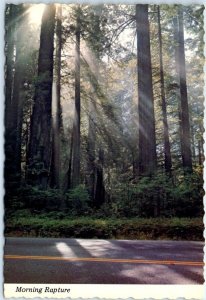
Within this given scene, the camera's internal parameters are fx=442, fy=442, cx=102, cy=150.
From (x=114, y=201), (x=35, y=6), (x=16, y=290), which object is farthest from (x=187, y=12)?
(x=16, y=290)

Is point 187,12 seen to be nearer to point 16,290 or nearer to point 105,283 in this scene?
point 105,283

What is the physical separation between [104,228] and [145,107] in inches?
115

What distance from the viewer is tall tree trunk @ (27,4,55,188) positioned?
9.38m

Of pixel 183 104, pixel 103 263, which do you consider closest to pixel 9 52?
pixel 103 263

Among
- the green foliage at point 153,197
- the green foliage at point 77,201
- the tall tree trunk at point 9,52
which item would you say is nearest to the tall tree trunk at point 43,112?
the green foliage at point 77,201

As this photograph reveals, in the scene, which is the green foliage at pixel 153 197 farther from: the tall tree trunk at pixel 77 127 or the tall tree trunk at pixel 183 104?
the tall tree trunk at pixel 77 127

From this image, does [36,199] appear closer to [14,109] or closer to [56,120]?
[14,109]

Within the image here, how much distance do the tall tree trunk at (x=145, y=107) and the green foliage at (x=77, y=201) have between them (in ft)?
4.54

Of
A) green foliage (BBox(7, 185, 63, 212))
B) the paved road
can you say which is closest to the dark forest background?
green foliage (BBox(7, 185, 63, 212))

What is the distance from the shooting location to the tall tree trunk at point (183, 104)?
8.74 meters

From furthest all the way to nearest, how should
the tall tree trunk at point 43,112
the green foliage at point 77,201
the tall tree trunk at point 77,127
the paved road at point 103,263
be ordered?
the tall tree trunk at point 77,127
the tall tree trunk at point 43,112
the green foliage at point 77,201
the paved road at point 103,263

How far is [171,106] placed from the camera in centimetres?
1008

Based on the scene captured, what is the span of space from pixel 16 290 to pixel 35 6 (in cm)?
464

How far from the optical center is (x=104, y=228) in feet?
27.9
